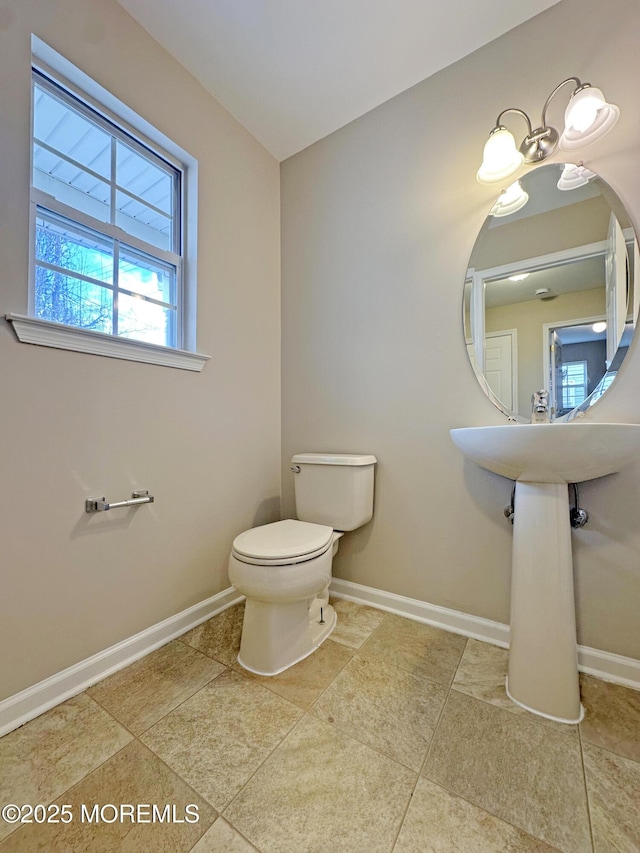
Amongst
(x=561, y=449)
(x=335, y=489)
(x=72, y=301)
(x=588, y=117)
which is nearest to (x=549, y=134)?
(x=588, y=117)

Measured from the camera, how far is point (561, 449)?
1.00 m

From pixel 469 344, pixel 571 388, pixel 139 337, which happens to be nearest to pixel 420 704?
pixel 571 388

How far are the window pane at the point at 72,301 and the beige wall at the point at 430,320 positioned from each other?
93 cm

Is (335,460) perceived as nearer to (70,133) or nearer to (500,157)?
(500,157)

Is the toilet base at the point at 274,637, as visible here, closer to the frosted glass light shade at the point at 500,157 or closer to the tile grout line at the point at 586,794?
the tile grout line at the point at 586,794

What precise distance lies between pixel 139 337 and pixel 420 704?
1.66 meters

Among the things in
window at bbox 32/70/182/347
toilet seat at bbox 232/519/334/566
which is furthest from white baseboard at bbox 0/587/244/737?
window at bbox 32/70/182/347

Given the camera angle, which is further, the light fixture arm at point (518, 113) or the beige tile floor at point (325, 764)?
the light fixture arm at point (518, 113)

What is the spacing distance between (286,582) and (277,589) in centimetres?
4

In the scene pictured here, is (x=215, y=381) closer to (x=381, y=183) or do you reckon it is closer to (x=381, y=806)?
(x=381, y=183)

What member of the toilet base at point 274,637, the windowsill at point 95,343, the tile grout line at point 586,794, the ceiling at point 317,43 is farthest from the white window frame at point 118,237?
the tile grout line at point 586,794

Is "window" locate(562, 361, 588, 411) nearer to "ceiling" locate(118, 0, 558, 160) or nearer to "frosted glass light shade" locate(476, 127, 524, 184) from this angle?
"frosted glass light shade" locate(476, 127, 524, 184)

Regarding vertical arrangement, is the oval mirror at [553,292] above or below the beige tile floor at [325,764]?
above

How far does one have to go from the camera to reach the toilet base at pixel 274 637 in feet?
4.06
